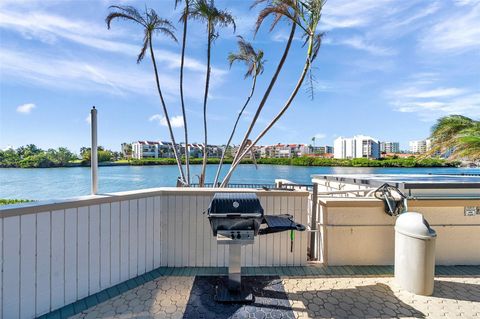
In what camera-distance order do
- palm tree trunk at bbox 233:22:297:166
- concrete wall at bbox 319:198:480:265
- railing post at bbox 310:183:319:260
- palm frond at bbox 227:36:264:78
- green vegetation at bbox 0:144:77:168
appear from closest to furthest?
concrete wall at bbox 319:198:480:265
railing post at bbox 310:183:319:260
palm tree trunk at bbox 233:22:297:166
palm frond at bbox 227:36:264:78
green vegetation at bbox 0:144:77:168

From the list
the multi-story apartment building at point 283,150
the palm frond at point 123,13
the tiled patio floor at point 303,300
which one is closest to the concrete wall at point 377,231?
the tiled patio floor at point 303,300

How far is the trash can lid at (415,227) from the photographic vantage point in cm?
216

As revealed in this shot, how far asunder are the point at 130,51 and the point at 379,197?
20.7 feet

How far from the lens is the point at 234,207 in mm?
1789

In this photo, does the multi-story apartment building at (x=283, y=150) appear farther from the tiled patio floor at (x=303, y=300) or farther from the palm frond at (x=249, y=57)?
the tiled patio floor at (x=303, y=300)

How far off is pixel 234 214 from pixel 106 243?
1.42 m

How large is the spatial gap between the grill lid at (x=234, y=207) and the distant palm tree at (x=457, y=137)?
5.48m

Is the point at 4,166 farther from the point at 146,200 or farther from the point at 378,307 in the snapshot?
the point at 378,307

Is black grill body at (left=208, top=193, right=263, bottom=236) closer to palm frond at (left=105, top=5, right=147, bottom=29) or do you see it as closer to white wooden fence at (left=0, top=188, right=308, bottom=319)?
white wooden fence at (left=0, top=188, right=308, bottom=319)

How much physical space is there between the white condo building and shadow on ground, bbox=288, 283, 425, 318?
6826cm

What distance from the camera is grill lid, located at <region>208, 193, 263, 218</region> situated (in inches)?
69.6

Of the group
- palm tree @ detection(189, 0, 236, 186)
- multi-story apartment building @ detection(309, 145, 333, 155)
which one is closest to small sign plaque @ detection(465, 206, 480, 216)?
palm tree @ detection(189, 0, 236, 186)

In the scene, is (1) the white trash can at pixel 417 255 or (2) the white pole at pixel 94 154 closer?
(1) the white trash can at pixel 417 255

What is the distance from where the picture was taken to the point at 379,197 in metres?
2.82
